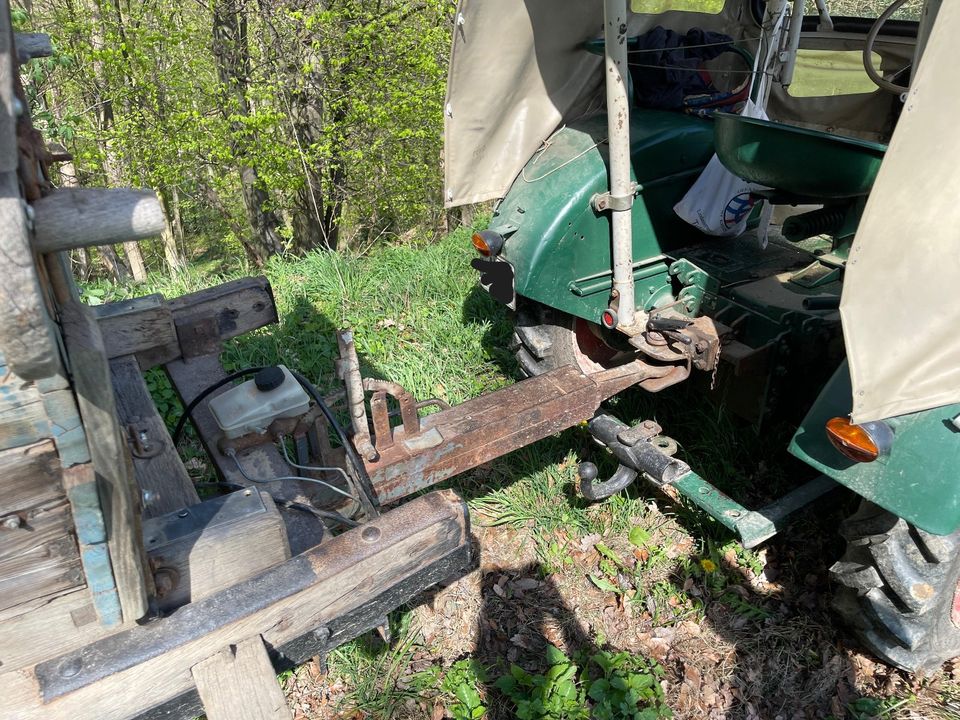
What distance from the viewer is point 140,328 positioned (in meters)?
1.98

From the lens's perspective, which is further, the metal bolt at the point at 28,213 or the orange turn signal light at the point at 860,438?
the orange turn signal light at the point at 860,438

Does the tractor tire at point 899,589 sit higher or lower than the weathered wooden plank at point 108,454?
lower

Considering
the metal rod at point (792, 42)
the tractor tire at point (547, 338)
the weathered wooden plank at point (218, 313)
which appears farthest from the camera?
the tractor tire at point (547, 338)

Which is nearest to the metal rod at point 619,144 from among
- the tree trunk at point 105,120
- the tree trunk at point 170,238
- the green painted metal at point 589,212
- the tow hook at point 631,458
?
the green painted metal at point 589,212

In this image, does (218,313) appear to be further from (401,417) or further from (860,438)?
(860,438)

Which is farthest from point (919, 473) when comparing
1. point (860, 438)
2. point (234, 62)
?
point (234, 62)

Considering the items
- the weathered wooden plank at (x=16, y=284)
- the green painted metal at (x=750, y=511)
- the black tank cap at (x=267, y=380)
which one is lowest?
the green painted metal at (x=750, y=511)

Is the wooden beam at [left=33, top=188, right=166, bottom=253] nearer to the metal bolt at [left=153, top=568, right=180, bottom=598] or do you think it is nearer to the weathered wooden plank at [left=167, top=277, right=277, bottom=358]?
the metal bolt at [left=153, top=568, right=180, bottom=598]

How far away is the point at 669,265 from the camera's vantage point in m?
3.07

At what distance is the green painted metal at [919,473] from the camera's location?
1.87 meters

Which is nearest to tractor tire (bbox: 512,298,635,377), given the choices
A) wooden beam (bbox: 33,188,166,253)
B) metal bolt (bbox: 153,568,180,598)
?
metal bolt (bbox: 153,568,180,598)

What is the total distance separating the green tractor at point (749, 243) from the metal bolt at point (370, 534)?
3.66 ft

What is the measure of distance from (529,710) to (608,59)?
224cm

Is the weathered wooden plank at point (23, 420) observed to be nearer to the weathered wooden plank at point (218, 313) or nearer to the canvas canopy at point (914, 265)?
the weathered wooden plank at point (218, 313)
